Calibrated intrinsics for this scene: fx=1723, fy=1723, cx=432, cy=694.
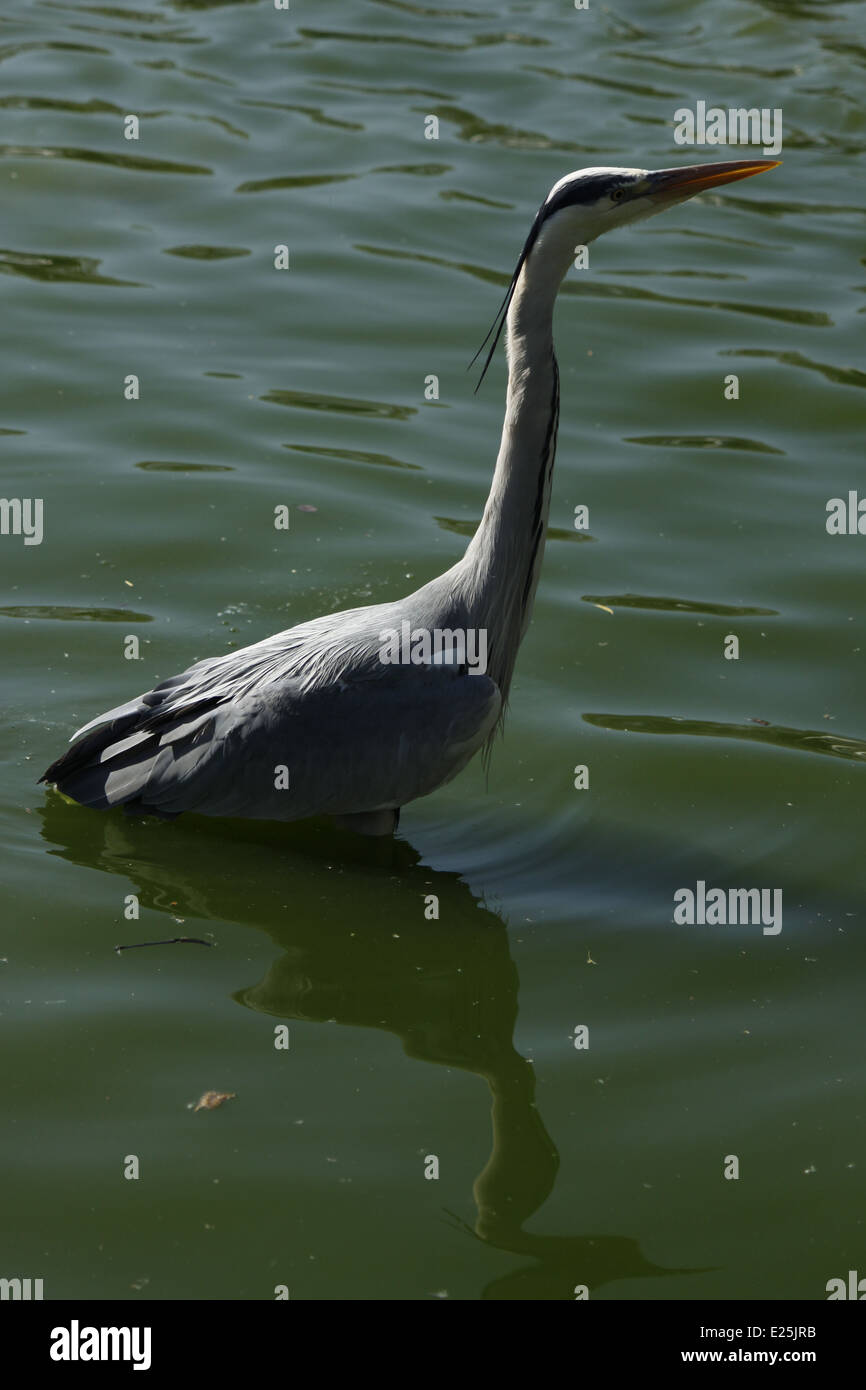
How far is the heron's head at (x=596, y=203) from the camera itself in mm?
7098

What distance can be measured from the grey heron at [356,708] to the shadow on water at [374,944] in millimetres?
198

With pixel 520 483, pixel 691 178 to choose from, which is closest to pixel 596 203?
pixel 691 178

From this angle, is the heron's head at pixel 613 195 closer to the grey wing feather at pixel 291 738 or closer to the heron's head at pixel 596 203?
the heron's head at pixel 596 203

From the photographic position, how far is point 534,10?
21609 millimetres

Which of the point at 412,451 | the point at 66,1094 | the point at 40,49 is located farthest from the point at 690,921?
the point at 40,49

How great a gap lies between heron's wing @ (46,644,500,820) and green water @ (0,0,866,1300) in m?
0.28

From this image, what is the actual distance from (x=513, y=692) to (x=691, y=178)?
3111mm

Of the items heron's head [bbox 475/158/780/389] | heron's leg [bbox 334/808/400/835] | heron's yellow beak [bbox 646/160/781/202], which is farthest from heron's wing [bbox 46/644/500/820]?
heron's yellow beak [bbox 646/160/781/202]

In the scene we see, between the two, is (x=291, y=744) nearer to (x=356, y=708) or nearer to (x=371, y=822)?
(x=356, y=708)

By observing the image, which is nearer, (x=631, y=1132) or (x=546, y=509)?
(x=631, y=1132)

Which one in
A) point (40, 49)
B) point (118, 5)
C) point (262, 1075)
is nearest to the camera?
point (262, 1075)
